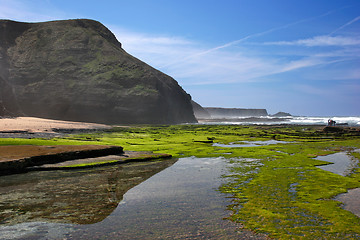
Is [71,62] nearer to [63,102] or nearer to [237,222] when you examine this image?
[63,102]

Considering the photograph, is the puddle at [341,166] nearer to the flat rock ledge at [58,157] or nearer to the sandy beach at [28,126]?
the flat rock ledge at [58,157]

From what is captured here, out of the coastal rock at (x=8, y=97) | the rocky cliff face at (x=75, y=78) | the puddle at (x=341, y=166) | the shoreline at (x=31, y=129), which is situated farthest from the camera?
the rocky cliff face at (x=75, y=78)

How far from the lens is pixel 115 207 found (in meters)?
10.1

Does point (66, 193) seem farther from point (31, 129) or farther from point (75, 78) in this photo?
point (75, 78)

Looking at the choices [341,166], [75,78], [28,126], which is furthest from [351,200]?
[75,78]

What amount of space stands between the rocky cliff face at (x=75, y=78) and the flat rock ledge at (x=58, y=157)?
302 ft

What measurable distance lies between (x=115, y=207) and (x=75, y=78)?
11872 centimetres

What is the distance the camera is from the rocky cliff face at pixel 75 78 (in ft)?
359

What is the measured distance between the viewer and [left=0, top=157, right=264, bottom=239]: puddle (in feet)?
25.4

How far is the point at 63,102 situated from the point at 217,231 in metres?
113

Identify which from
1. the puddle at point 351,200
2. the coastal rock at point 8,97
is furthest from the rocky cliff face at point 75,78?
the puddle at point 351,200

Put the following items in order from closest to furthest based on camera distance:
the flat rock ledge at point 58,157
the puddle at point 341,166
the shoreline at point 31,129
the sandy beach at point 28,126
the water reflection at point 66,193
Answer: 1. the water reflection at point 66,193
2. the flat rock ledge at point 58,157
3. the puddle at point 341,166
4. the shoreline at point 31,129
5. the sandy beach at point 28,126

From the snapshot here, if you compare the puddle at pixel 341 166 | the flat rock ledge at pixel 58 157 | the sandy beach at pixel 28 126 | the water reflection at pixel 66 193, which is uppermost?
the sandy beach at pixel 28 126

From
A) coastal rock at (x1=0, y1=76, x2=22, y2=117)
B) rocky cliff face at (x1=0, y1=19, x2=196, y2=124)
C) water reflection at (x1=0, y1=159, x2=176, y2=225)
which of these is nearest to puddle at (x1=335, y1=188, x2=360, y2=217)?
water reflection at (x1=0, y1=159, x2=176, y2=225)
